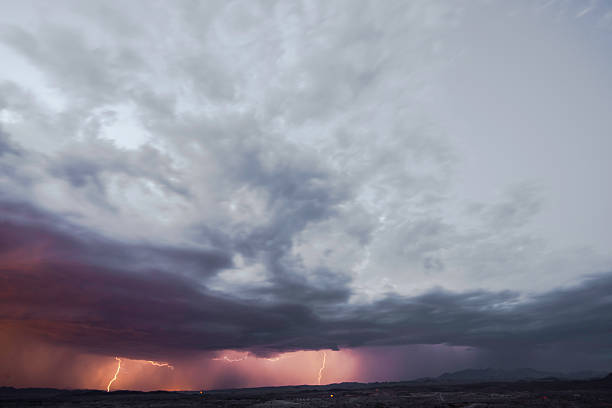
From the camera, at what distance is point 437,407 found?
70.8 m

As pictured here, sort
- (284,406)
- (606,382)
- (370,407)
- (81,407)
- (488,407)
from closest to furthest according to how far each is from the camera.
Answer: (488,407), (370,407), (81,407), (284,406), (606,382)

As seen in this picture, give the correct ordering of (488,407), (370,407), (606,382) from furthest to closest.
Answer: (606,382)
(370,407)
(488,407)

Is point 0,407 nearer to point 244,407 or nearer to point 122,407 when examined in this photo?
point 122,407

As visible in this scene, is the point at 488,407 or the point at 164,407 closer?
the point at 488,407

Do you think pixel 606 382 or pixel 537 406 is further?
pixel 606 382

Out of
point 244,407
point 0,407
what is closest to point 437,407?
point 244,407

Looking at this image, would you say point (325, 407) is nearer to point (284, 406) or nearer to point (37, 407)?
→ point (284, 406)

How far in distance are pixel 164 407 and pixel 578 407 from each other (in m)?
91.2

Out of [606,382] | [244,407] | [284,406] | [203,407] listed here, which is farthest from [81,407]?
[606,382]

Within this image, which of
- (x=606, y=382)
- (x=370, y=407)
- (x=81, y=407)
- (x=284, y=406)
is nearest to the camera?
(x=370, y=407)

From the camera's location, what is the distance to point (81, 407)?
8044cm

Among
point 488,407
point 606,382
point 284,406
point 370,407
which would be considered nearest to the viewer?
point 488,407

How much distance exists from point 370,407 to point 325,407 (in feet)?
34.7

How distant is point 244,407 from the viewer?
82.7 metres
